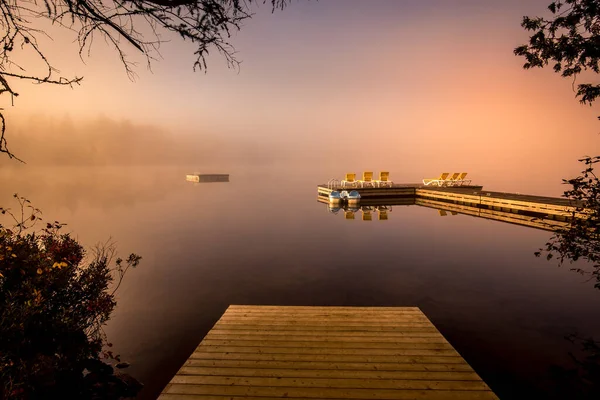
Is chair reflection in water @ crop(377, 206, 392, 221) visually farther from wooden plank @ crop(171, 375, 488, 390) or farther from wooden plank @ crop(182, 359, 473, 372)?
wooden plank @ crop(171, 375, 488, 390)

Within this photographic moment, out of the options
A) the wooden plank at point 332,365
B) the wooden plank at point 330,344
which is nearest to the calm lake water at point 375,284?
the wooden plank at point 330,344

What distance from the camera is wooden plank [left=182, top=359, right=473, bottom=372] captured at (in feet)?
13.1

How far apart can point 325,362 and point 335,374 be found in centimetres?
29

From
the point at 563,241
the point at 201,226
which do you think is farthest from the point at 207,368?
the point at 201,226

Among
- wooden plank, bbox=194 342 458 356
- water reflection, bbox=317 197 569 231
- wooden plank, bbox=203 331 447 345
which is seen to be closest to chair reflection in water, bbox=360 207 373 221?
water reflection, bbox=317 197 569 231

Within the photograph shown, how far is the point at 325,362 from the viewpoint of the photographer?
4.16m

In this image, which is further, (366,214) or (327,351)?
(366,214)

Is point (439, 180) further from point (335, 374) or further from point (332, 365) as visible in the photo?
point (335, 374)

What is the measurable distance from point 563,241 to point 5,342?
7775mm

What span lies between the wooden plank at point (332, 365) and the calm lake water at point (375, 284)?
178cm

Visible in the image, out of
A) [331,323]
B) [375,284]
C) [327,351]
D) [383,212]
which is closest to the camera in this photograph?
[327,351]

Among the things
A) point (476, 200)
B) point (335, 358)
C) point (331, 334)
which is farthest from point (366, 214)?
point (335, 358)

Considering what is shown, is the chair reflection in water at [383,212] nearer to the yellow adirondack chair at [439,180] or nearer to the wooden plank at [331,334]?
the yellow adirondack chair at [439,180]

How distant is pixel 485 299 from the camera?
29.3 ft
